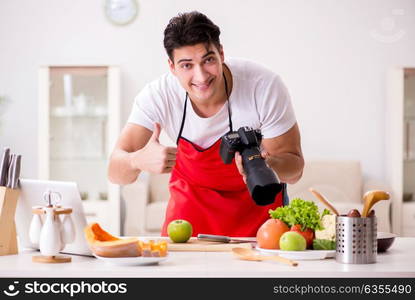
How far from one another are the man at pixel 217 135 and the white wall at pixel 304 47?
9.73 feet

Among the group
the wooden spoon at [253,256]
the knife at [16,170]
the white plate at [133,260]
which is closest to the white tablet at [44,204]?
the knife at [16,170]

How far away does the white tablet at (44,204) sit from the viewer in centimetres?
188

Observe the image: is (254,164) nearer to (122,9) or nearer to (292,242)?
(292,242)

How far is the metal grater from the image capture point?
1.71 meters

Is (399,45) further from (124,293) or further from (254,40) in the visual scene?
(124,293)

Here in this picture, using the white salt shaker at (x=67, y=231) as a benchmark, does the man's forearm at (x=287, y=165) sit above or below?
above

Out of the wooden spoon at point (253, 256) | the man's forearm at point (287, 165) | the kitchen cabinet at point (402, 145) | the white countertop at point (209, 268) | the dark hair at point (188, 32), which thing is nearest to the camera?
the white countertop at point (209, 268)

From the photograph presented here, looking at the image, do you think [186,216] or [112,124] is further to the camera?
[112,124]

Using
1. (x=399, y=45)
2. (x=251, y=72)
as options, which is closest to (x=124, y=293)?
(x=251, y=72)

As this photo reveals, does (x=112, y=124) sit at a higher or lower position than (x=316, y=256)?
higher

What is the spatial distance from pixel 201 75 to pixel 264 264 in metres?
0.85

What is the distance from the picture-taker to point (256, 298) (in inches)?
59.9

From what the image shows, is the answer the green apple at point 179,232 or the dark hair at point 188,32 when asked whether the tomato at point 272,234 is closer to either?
the green apple at point 179,232

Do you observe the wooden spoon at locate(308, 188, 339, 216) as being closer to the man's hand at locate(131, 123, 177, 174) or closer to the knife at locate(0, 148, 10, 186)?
the man's hand at locate(131, 123, 177, 174)
